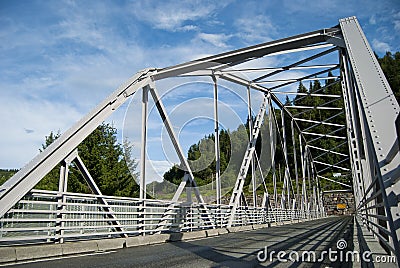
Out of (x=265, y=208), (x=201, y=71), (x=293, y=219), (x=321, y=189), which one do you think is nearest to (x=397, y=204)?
(x=201, y=71)

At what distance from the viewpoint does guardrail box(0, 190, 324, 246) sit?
6.44 meters

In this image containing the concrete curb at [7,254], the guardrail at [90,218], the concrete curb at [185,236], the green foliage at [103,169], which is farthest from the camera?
the green foliage at [103,169]

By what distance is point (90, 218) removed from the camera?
8.35 m

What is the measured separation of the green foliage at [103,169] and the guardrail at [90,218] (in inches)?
486

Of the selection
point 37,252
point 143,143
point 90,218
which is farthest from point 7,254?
point 143,143

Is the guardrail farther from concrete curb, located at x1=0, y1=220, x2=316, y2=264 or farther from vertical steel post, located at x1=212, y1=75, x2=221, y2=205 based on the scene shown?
vertical steel post, located at x1=212, y1=75, x2=221, y2=205

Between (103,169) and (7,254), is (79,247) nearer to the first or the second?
(7,254)

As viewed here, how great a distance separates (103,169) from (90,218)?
1693 cm

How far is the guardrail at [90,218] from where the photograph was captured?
21.1 feet

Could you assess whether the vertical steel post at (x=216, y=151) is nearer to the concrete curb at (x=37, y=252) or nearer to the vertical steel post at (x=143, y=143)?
the vertical steel post at (x=143, y=143)

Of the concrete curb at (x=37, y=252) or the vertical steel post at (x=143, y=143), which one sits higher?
the vertical steel post at (x=143, y=143)

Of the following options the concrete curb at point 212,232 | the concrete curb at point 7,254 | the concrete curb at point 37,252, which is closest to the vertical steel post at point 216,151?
the concrete curb at point 212,232

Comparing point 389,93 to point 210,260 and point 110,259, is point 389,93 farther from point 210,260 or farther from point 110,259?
point 110,259

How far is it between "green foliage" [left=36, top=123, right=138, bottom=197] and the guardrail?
40.5ft
